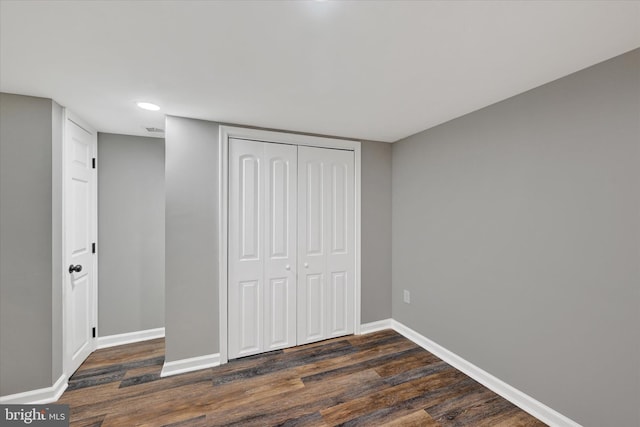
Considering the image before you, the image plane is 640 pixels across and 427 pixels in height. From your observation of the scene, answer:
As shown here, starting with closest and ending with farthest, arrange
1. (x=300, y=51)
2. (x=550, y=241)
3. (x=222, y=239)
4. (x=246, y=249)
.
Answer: (x=300, y=51)
(x=550, y=241)
(x=222, y=239)
(x=246, y=249)

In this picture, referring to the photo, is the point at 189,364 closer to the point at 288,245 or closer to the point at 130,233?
the point at 288,245

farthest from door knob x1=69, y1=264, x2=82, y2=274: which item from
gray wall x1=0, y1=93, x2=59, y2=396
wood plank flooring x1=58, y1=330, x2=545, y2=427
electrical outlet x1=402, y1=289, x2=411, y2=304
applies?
electrical outlet x1=402, y1=289, x2=411, y2=304

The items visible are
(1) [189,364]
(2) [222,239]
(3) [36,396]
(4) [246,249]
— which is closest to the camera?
(3) [36,396]

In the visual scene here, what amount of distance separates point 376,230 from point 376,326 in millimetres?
1169

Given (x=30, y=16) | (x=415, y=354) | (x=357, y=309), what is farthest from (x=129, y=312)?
(x=415, y=354)

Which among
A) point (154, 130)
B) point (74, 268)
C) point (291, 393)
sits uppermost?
point (154, 130)

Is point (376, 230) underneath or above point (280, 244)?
above

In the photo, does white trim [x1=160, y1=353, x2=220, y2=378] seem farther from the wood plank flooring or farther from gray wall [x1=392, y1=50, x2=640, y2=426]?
gray wall [x1=392, y1=50, x2=640, y2=426]

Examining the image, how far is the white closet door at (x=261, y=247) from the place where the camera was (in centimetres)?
261

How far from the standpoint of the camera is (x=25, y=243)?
193cm

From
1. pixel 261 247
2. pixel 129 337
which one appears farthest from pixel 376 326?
pixel 129 337

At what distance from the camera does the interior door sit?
224 cm

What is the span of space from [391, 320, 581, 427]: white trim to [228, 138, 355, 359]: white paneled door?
87cm

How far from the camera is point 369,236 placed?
320cm
